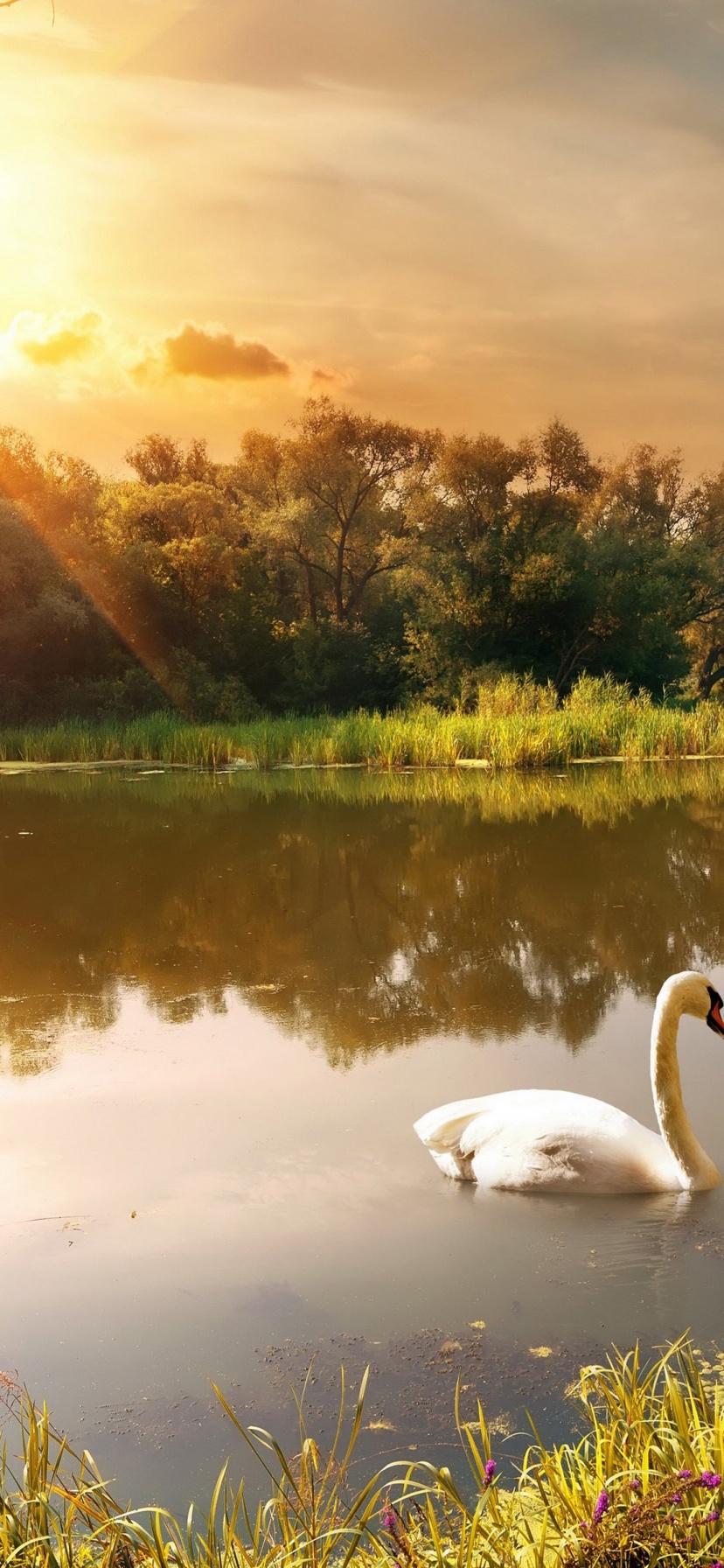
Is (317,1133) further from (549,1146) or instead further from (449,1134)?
(549,1146)

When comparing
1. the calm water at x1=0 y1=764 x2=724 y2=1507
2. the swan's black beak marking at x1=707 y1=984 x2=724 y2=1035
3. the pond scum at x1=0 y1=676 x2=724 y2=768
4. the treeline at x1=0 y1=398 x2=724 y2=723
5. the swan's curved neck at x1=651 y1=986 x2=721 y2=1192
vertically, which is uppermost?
the treeline at x1=0 y1=398 x2=724 y2=723

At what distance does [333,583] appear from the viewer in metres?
34.1

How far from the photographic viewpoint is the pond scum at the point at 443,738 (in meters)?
19.4

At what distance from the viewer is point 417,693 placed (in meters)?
28.9

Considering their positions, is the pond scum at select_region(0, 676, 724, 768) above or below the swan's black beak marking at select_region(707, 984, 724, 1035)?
above

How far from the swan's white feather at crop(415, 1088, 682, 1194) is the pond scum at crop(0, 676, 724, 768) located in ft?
48.5

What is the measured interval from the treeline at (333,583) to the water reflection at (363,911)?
1340 centimetres

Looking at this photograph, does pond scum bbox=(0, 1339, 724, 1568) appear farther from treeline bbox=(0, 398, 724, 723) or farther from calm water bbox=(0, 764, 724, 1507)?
treeline bbox=(0, 398, 724, 723)

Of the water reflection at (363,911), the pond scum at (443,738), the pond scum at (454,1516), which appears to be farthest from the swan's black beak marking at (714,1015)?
the pond scum at (443,738)

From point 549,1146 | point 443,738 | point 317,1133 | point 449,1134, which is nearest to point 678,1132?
point 549,1146

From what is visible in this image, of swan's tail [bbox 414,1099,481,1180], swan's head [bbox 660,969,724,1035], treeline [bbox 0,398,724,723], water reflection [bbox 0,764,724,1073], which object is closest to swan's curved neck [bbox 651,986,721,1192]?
swan's head [bbox 660,969,724,1035]

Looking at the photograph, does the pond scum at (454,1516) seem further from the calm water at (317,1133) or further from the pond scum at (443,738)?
the pond scum at (443,738)

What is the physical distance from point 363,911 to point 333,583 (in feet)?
86.0

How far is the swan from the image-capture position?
12.8 ft
